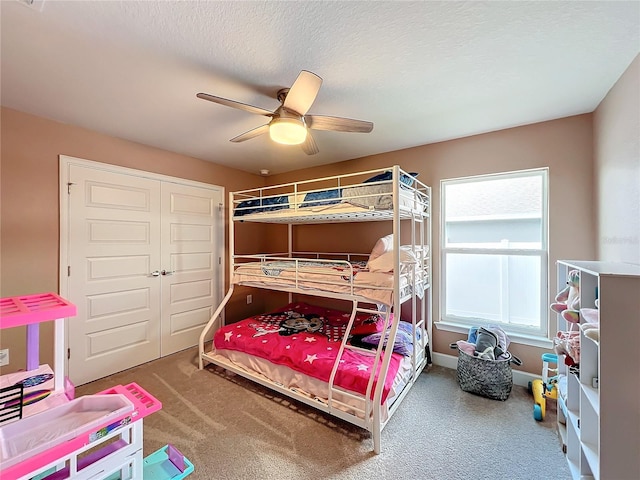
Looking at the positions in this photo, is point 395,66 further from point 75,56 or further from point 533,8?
point 75,56

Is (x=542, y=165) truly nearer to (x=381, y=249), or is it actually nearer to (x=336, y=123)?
(x=381, y=249)

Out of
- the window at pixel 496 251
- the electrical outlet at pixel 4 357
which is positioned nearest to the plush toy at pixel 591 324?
the window at pixel 496 251

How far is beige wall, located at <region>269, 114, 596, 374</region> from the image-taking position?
2.14 meters

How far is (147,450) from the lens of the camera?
1641 mm

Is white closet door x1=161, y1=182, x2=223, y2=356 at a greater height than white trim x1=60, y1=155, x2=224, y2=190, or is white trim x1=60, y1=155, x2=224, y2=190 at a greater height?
white trim x1=60, y1=155, x2=224, y2=190

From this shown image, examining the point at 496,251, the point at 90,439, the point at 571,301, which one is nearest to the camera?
the point at 90,439

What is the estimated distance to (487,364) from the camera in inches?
84.9

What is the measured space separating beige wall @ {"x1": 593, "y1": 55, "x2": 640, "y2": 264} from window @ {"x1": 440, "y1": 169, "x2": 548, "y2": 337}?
1.34ft

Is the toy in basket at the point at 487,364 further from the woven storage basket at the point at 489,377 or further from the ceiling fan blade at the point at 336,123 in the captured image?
the ceiling fan blade at the point at 336,123

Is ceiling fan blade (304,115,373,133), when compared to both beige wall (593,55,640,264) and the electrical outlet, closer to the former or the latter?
beige wall (593,55,640,264)

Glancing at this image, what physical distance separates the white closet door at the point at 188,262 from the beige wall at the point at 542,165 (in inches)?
101

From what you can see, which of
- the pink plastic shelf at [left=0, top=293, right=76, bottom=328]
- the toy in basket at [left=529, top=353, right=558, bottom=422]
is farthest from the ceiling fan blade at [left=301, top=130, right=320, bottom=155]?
the toy in basket at [left=529, top=353, right=558, bottom=422]

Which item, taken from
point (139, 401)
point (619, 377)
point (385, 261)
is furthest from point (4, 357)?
point (619, 377)

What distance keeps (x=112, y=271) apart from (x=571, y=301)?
12.0ft
